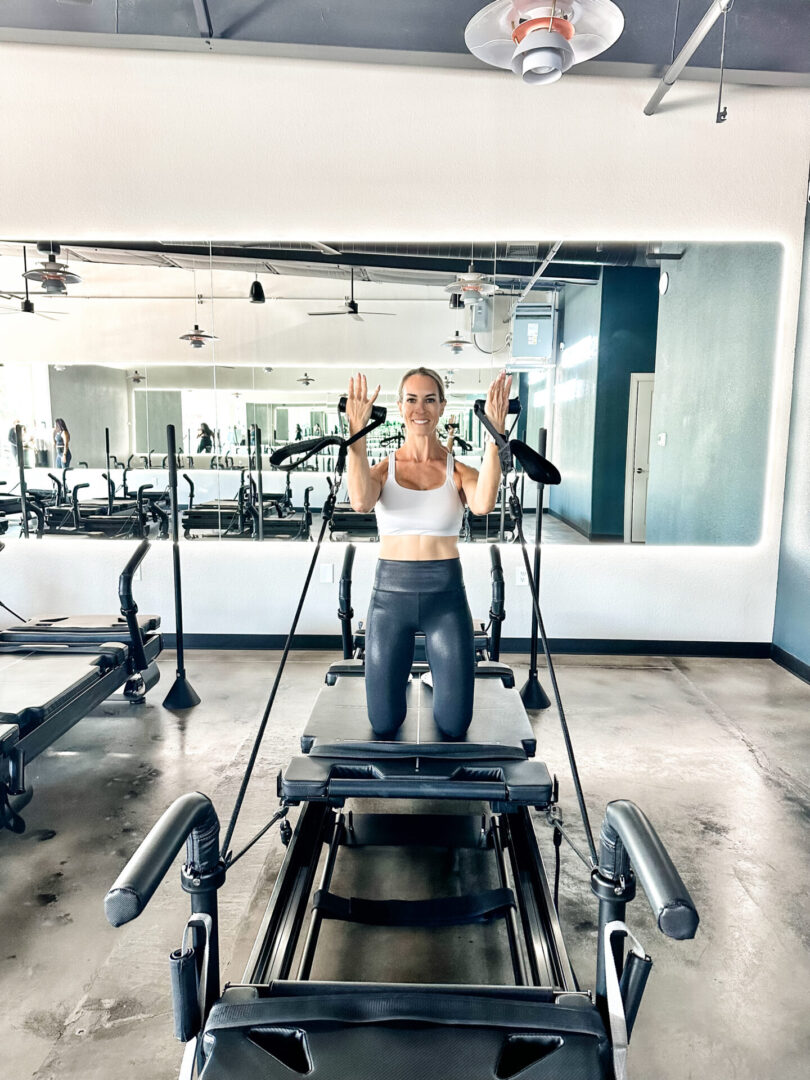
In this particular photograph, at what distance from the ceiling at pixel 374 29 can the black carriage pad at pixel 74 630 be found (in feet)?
11.2

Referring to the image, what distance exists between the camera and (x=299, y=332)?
5109 millimetres

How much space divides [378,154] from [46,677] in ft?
11.5

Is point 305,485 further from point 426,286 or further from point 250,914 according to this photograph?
point 250,914

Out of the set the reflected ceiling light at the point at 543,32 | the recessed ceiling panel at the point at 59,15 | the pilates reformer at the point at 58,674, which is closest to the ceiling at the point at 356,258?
the recessed ceiling panel at the point at 59,15

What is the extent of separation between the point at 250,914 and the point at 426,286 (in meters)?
4.03

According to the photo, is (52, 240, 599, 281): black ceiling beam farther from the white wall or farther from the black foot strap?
the black foot strap

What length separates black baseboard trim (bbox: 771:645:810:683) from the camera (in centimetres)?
428

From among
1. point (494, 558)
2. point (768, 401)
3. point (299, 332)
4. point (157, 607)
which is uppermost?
point (299, 332)

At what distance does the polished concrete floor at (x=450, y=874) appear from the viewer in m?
1.67

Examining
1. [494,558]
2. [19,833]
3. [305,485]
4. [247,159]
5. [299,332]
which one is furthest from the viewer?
[305,485]

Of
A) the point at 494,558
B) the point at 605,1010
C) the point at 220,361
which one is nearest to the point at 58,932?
the point at 605,1010

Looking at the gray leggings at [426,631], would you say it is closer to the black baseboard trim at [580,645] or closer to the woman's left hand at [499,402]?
the woman's left hand at [499,402]

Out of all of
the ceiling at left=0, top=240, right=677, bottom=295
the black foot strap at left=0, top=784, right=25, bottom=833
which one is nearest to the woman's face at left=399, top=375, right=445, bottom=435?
the black foot strap at left=0, top=784, right=25, bottom=833

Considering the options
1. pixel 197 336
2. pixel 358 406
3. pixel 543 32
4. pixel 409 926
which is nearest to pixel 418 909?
pixel 409 926
